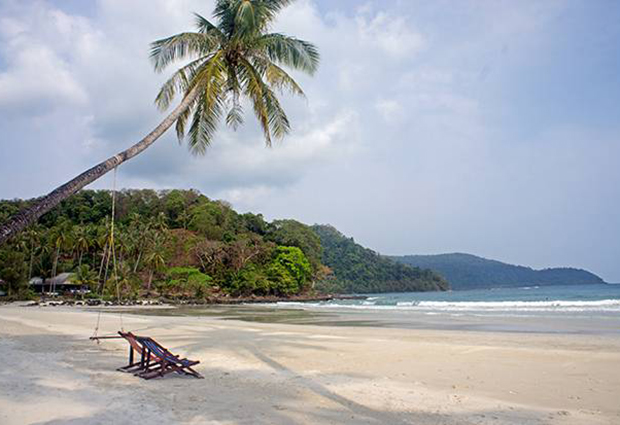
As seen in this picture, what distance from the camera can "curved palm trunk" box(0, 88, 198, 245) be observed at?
484cm

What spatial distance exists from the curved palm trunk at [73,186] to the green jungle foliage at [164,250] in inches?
1425

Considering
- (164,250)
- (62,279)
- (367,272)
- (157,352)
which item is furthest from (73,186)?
(367,272)

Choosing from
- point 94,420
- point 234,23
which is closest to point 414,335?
point 234,23

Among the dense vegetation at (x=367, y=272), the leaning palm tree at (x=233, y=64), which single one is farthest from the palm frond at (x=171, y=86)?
the dense vegetation at (x=367, y=272)

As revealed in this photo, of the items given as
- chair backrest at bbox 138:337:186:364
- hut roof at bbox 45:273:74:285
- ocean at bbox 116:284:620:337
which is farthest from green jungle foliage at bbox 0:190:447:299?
chair backrest at bbox 138:337:186:364

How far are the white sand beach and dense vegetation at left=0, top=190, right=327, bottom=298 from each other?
39.3m

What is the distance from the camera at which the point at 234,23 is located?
10227mm

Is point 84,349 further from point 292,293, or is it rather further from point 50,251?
point 292,293

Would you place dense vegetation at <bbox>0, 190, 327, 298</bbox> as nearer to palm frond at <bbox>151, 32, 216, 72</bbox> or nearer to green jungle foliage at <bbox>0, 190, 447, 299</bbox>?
green jungle foliage at <bbox>0, 190, 447, 299</bbox>

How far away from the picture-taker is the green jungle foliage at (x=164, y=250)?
53500 millimetres

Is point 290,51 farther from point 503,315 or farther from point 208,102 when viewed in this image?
point 503,315

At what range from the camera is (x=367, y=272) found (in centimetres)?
12825

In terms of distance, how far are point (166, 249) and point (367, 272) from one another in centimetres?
7516

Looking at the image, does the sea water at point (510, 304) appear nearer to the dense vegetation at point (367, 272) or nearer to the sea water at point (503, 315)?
the sea water at point (503, 315)
